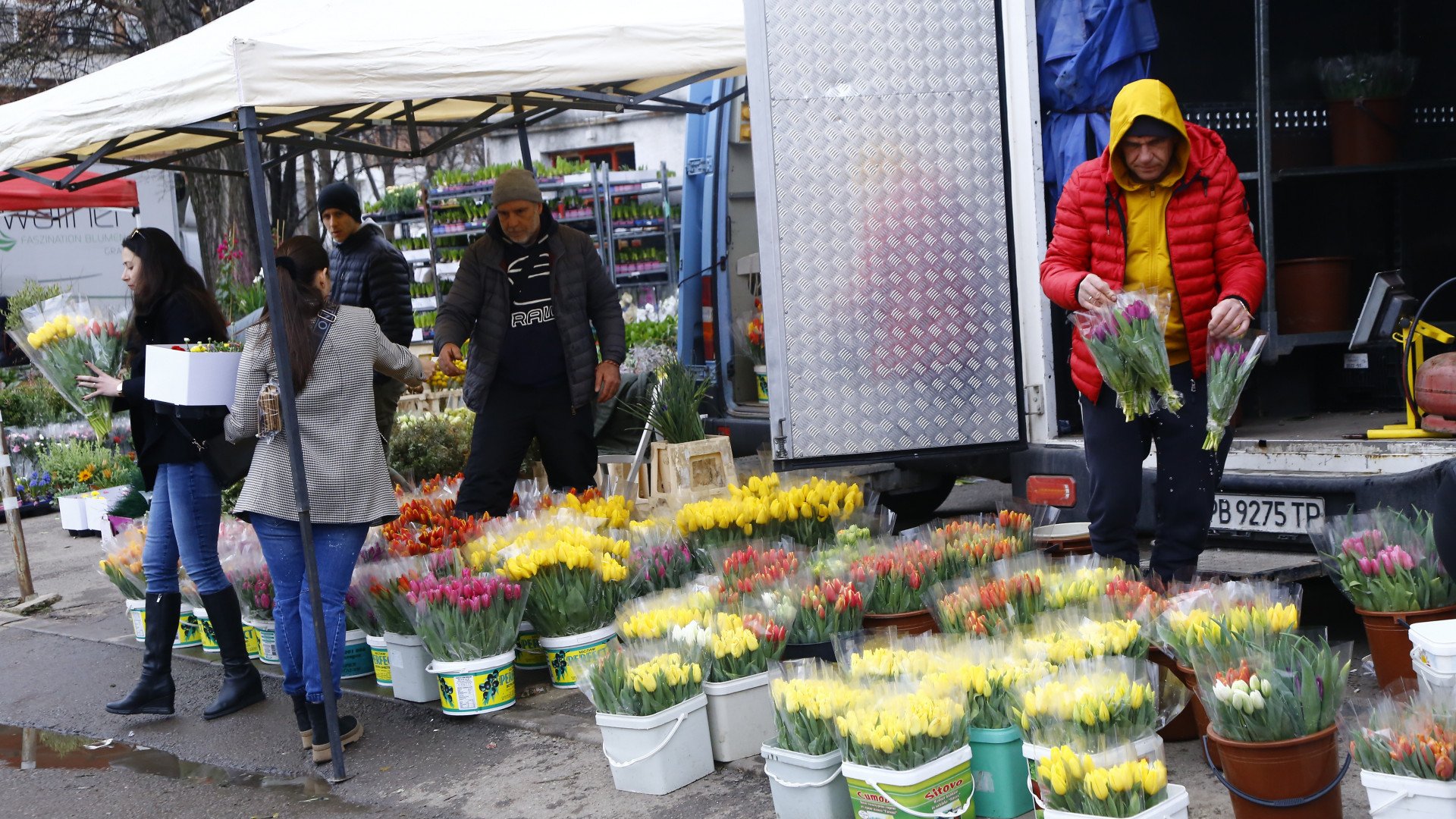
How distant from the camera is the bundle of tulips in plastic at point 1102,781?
2703 mm

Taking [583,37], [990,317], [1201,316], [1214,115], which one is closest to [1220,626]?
[1201,316]

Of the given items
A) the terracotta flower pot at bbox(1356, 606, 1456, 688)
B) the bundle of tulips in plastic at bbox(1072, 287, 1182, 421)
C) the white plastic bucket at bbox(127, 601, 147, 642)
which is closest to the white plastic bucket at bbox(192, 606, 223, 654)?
the white plastic bucket at bbox(127, 601, 147, 642)

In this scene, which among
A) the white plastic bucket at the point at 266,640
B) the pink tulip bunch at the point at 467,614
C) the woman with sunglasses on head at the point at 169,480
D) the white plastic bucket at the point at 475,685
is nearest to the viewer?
the pink tulip bunch at the point at 467,614

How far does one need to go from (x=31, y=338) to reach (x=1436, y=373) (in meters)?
5.02

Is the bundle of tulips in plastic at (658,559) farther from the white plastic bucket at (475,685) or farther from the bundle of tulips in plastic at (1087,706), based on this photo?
the bundle of tulips in plastic at (1087,706)

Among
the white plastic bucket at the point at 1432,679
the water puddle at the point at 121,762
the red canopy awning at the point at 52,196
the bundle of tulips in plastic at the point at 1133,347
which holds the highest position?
the red canopy awning at the point at 52,196

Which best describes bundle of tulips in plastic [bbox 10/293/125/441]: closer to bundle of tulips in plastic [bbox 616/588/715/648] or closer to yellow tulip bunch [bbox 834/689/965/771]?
bundle of tulips in plastic [bbox 616/588/715/648]

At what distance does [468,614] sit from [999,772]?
6.47ft

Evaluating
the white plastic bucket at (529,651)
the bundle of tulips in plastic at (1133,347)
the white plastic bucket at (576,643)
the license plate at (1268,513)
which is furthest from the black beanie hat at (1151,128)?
the white plastic bucket at (529,651)

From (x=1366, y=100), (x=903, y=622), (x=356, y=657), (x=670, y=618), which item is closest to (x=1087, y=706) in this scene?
(x=903, y=622)

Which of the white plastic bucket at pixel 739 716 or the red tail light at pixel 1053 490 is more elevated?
the red tail light at pixel 1053 490

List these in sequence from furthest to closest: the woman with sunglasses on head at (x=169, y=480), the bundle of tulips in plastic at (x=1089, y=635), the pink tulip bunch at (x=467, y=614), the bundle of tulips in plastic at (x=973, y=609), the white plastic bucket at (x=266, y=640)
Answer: the white plastic bucket at (x=266, y=640) < the woman with sunglasses on head at (x=169, y=480) < the pink tulip bunch at (x=467, y=614) < the bundle of tulips in plastic at (x=973, y=609) < the bundle of tulips in plastic at (x=1089, y=635)

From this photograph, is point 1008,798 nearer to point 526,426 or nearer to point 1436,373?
point 1436,373

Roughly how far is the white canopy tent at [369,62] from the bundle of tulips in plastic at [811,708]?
2.36 m
